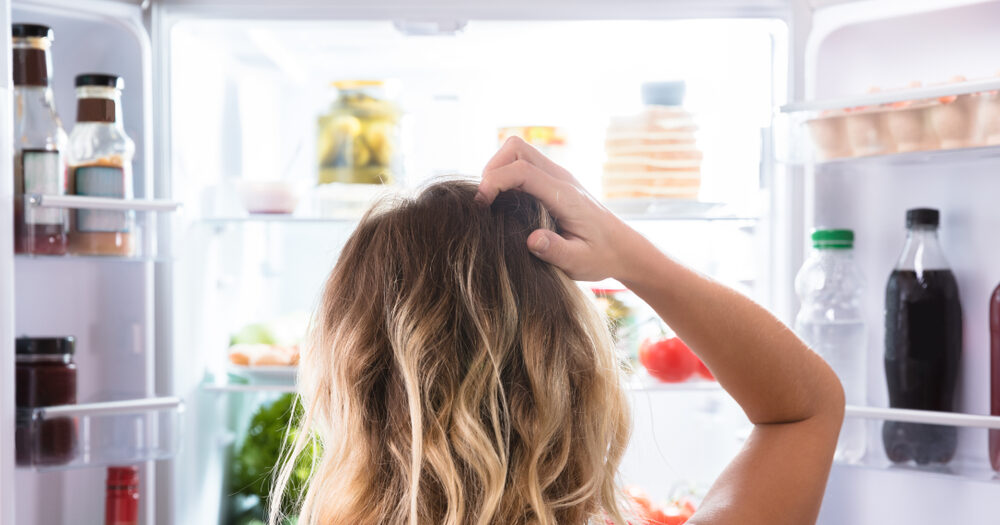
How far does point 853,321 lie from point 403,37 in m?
1.01

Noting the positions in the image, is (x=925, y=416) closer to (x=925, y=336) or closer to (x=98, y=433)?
(x=925, y=336)

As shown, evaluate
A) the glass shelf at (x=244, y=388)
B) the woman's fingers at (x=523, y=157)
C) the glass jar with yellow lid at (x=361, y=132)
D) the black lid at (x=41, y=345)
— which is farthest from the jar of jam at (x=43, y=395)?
the woman's fingers at (x=523, y=157)

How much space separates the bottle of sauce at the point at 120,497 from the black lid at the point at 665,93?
3.79ft

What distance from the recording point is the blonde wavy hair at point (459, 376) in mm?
722

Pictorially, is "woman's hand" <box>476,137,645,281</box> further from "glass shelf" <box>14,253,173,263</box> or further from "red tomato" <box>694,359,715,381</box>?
"red tomato" <box>694,359,715,381</box>

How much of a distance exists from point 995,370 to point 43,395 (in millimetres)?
1482

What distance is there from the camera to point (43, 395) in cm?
140

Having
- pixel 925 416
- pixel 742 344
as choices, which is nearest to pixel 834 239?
pixel 925 416

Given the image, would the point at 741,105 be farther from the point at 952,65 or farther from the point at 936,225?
the point at 936,225

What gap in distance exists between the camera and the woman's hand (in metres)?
0.75

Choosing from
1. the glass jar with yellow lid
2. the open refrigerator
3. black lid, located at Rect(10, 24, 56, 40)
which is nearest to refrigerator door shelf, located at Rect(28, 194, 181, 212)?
the open refrigerator

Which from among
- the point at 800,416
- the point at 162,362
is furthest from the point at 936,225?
the point at 162,362

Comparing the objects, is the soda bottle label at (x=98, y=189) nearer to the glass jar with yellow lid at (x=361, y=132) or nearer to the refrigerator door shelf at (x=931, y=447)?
the glass jar with yellow lid at (x=361, y=132)

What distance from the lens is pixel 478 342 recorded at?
2.43ft
